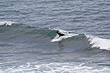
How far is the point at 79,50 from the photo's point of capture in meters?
38.8

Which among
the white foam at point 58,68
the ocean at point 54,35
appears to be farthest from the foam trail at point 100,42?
the white foam at point 58,68

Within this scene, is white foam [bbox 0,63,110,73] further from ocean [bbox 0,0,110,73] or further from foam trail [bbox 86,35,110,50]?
foam trail [bbox 86,35,110,50]

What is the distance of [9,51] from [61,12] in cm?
1937

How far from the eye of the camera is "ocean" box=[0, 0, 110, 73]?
33.2 m

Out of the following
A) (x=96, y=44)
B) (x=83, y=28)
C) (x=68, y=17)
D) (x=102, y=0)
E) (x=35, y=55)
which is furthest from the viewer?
(x=102, y=0)

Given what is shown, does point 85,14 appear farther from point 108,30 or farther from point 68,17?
point 108,30

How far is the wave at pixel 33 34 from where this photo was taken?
133ft

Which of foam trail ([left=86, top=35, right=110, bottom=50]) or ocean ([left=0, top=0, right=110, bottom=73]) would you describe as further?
foam trail ([left=86, top=35, right=110, bottom=50])

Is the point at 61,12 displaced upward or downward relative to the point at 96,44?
upward

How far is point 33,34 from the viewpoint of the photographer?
46406mm

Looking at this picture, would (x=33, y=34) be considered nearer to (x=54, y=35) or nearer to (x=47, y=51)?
(x=54, y=35)

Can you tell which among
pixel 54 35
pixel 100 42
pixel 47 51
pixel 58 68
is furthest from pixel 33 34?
pixel 58 68

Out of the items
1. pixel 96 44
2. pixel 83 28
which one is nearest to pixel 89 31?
pixel 83 28

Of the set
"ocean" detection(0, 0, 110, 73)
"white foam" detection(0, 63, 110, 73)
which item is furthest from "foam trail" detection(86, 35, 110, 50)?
"white foam" detection(0, 63, 110, 73)
